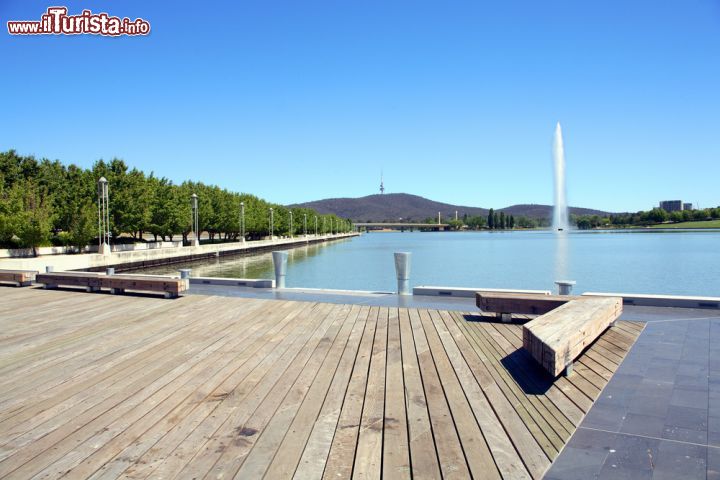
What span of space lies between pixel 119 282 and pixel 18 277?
469 centimetres

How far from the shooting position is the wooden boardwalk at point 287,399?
11.7 feet

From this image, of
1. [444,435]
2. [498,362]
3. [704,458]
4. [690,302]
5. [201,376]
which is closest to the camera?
[704,458]

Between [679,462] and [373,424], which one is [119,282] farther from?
[679,462]

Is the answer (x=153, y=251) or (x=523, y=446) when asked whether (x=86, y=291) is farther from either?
(x=153, y=251)

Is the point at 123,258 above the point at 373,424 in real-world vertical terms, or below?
below

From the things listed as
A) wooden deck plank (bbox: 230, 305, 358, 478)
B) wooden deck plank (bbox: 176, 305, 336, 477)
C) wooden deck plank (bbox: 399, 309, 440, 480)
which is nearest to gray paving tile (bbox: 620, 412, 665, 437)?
wooden deck plank (bbox: 399, 309, 440, 480)

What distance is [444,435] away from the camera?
13.0ft

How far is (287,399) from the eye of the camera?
15.7 feet

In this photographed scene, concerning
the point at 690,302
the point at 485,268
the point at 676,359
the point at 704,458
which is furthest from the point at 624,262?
the point at 704,458

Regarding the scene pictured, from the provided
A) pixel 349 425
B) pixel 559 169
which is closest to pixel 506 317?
pixel 349 425

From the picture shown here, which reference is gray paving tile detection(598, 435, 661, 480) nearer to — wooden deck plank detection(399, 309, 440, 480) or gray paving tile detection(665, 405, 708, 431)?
gray paving tile detection(665, 405, 708, 431)

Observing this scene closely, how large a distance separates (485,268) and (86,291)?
1320 inches

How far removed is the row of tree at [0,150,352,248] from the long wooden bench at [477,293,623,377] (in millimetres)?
37345

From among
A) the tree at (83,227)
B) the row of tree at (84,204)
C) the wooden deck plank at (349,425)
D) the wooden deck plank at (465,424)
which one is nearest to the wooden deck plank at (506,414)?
the wooden deck plank at (465,424)
